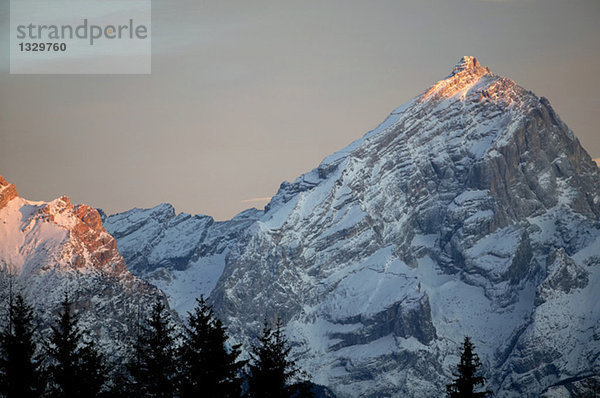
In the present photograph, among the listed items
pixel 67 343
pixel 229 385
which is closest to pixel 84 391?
pixel 67 343

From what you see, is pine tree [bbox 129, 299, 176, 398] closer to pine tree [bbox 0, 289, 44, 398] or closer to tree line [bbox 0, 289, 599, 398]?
tree line [bbox 0, 289, 599, 398]

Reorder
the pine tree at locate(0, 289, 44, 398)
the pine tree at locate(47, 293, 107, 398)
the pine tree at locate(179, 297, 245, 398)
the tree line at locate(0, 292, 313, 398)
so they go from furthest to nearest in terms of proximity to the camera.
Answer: the pine tree at locate(47, 293, 107, 398)
the pine tree at locate(0, 289, 44, 398)
the tree line at locate(0, 292, 313, 398)
the pine tree at locate(179, 297, 245, 398)

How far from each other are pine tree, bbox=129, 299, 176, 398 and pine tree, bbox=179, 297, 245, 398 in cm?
99

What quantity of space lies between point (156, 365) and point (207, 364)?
3290 mm

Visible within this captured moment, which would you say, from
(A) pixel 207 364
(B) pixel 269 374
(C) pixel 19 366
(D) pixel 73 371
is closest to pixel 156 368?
(A) pixel 207 364

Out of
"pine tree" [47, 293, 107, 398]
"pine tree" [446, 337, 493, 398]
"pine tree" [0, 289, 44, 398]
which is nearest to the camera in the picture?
"pine tree" [0, 289, 44, 398]

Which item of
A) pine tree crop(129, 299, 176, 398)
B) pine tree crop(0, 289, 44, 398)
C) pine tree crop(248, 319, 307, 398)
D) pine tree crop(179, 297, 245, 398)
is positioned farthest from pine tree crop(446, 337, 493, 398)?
pine tree crop(0, 289, 44, 398)

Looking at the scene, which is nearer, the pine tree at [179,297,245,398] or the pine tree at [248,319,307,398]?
the pine tree at [179,297,245,398]

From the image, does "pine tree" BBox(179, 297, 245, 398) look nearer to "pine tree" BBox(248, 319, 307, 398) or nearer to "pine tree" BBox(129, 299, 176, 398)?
"pine tree" BBox(129, 299, 176, 398)

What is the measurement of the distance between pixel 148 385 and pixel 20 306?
29.2 ft

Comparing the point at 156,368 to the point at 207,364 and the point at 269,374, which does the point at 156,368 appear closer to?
the point at 207,364

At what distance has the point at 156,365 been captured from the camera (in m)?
74.4

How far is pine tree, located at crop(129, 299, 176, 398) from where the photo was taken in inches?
2891

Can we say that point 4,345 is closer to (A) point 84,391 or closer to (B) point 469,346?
(A) point 84,391
